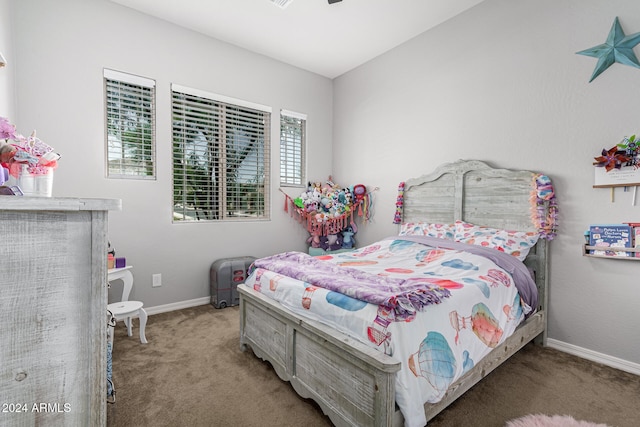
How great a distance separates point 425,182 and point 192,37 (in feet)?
9.41

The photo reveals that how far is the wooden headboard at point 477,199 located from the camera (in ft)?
8.09

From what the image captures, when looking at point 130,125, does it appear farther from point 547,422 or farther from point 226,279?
point 547,422

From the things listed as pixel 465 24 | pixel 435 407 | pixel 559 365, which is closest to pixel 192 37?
pixel 465 24

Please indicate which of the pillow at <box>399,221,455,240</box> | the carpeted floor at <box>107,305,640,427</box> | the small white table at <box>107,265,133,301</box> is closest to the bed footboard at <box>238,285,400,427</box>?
the carpeted floor at <box>107,305,640,427</box>

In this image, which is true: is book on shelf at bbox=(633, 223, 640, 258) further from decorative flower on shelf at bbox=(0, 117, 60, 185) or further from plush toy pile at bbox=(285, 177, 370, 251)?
decorative flower on shelf at bbox=(0, 117, 60, 185)

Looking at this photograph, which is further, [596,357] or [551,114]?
[551,114]

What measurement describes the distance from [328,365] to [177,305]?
2284 millimetres

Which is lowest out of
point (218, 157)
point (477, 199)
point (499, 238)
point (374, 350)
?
point (374, 350)

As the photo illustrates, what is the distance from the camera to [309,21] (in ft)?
9.99

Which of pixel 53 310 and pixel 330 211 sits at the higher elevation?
pixel 330 211

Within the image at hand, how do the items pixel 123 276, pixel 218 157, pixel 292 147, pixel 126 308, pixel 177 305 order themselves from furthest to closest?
pixel 292 147, pixel 218 157, pixel 177 305, pixel 123 276, pixel 126 308

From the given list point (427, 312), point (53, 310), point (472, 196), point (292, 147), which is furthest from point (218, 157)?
point (53, 310)

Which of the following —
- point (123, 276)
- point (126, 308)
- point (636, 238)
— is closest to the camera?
point (636, 238)

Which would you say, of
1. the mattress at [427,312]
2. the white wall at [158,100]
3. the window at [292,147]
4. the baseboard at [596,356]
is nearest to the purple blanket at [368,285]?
the mattress at [427,312]
